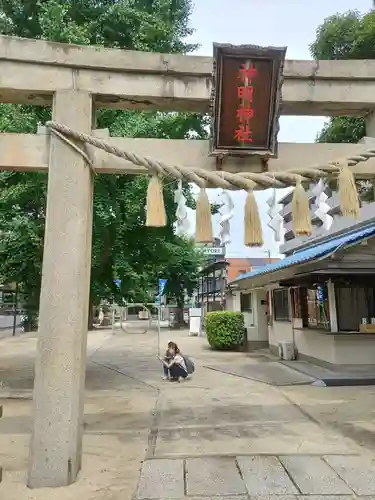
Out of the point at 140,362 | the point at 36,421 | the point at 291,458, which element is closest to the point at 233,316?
the point at 140,362

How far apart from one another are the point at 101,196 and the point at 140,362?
6.62 m

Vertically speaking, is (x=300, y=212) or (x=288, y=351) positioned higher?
(x=300, y=212)

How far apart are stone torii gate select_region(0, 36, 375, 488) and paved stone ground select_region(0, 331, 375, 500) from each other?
62 cm

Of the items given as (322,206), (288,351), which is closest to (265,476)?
(322,206)

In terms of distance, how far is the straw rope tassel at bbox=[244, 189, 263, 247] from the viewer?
12.6 ft

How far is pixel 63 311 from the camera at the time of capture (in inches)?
158

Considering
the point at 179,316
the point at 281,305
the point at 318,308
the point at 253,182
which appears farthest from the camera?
the point at 179,316

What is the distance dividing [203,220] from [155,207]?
479 millimetres

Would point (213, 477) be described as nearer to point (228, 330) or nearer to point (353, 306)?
point (353, 306)

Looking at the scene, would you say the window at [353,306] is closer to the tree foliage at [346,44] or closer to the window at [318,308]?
the window at [318,308]

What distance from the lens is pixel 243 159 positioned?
14.5ft

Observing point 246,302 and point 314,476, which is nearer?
point 314,476

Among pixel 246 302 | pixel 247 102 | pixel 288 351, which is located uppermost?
pixel 247 102

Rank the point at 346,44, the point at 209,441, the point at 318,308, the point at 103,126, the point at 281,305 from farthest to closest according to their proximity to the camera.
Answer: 1. the point at 281,305
2. the point at 318,308
3. the point at 346,44
4. the point at 103,126
5. the point at 209,441
